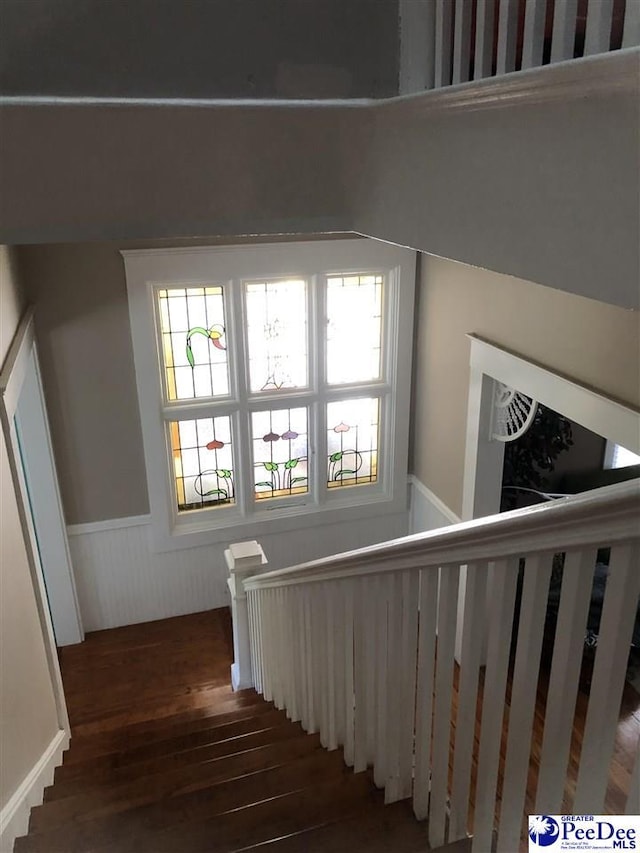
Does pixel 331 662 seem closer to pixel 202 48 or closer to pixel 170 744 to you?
pixel 170 744

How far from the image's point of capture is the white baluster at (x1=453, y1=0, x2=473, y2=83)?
1349 millimetres

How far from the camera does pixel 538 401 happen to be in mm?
3152

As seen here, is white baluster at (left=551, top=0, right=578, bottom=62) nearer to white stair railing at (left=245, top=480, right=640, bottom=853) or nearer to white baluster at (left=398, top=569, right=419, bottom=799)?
white stair railing at (left=245, top=480, right=640, bottom=853)

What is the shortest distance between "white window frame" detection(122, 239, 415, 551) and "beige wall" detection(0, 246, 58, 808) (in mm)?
913

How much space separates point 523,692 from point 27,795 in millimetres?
2121

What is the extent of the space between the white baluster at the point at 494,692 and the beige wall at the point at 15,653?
5.34ft

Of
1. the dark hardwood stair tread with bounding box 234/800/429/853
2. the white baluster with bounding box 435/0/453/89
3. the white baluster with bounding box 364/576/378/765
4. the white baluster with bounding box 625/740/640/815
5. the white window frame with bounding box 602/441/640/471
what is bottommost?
the white window frame with bounding box 602/441/640/471

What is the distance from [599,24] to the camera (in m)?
0.98

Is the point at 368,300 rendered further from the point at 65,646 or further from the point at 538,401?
the point at 65,646

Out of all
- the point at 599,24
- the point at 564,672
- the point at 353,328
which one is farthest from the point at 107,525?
the point at 599,24

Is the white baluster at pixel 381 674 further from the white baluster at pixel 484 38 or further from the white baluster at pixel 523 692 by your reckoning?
the white baluster at pixel 484 38

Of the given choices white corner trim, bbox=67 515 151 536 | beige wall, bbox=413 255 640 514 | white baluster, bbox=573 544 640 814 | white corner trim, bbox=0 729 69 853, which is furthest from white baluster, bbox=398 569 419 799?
white corner trim, bbox=67 515 151 536

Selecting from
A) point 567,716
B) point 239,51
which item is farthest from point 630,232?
point 239,51

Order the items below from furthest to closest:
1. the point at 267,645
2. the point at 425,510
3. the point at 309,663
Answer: the point at 425,510 → the point at 267,645 → the point at 309,663
